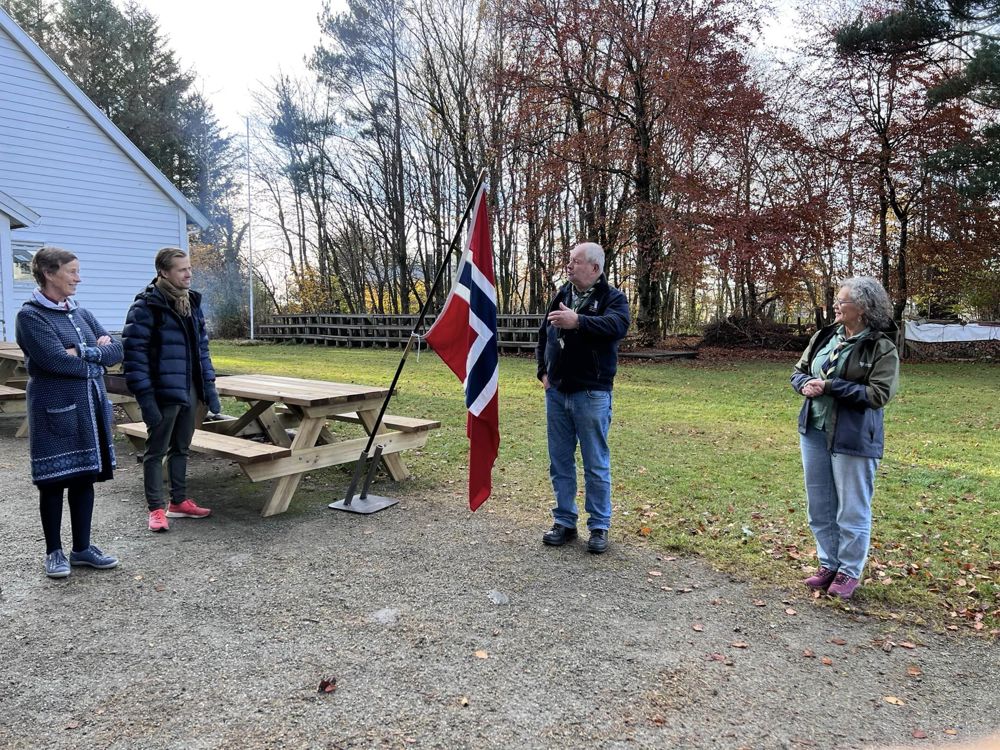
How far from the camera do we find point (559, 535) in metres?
4.54

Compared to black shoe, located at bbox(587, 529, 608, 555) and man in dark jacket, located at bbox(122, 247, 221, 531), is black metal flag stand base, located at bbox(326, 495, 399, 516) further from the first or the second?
black shoe, located at bbox(587, 529, 608, 555)

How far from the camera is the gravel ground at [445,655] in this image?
255 centimetres

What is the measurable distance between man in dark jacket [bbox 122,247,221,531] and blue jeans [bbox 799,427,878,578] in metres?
3.77

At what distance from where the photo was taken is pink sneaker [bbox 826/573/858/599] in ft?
12.1

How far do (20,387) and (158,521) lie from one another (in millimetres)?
5692

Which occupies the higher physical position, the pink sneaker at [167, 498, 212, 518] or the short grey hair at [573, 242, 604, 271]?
the short grey hair at [573, 242, 604, 271]

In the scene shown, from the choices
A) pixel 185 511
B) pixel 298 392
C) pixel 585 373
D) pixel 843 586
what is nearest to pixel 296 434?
pixel 298 392

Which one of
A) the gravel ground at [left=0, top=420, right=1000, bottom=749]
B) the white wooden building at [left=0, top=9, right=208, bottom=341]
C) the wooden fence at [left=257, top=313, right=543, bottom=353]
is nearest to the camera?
the gravel ground at [left=0, top=420, right=1000, bottom=749]

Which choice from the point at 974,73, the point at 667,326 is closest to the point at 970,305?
the point at 974,73

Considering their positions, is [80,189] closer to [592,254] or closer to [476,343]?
[476,343]

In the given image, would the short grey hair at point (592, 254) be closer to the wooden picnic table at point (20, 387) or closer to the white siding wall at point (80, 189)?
the wooden picnic table at point (20, 387)

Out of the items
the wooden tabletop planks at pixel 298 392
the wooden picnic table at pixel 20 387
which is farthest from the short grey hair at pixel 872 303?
the wooden picnic table at pixel 20 387

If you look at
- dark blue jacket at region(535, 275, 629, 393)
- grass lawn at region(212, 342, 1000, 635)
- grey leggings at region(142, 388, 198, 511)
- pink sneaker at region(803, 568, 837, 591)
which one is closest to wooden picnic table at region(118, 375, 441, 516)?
grey leggings at region(142, 388, 198, 511)

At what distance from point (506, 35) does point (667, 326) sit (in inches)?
525
